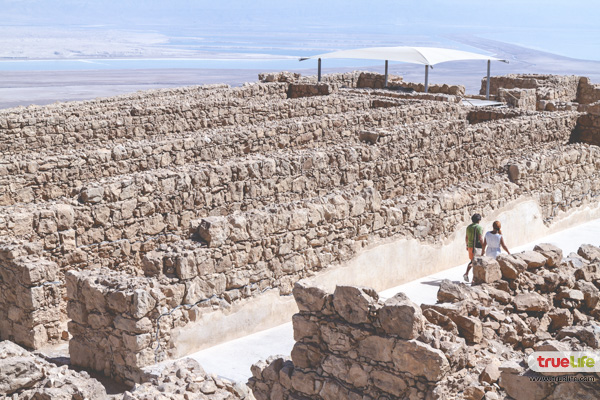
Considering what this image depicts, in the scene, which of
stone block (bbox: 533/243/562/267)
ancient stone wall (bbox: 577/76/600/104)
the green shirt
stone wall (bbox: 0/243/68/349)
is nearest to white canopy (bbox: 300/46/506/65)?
ancient stone wall (bbox: 577/76/600/104)

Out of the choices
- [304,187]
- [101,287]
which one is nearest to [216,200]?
[304,187]

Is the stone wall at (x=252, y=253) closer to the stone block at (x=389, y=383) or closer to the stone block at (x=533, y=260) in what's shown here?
the stone block at (x=533, y=260)

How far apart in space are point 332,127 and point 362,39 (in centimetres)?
14539

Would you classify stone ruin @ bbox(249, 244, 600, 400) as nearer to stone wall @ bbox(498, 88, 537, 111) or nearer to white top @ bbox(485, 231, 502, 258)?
white top @ bbox(485, 231, 502, 258)

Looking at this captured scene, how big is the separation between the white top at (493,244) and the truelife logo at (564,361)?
14.8 feet

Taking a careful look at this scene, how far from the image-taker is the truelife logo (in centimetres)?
438

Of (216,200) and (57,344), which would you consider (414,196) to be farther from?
(57,344)

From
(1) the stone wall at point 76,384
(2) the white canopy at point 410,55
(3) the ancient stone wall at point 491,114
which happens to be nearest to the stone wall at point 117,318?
(1) the stone wall at point 76,384

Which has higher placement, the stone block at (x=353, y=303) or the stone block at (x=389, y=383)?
the stone block at (x=353, y=303)

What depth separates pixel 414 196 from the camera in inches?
401

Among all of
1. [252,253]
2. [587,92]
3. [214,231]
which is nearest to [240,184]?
[252,253]

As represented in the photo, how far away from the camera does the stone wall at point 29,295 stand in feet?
25.9

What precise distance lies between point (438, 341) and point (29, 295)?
4.58 meters

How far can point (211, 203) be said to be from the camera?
10148 millimetres
